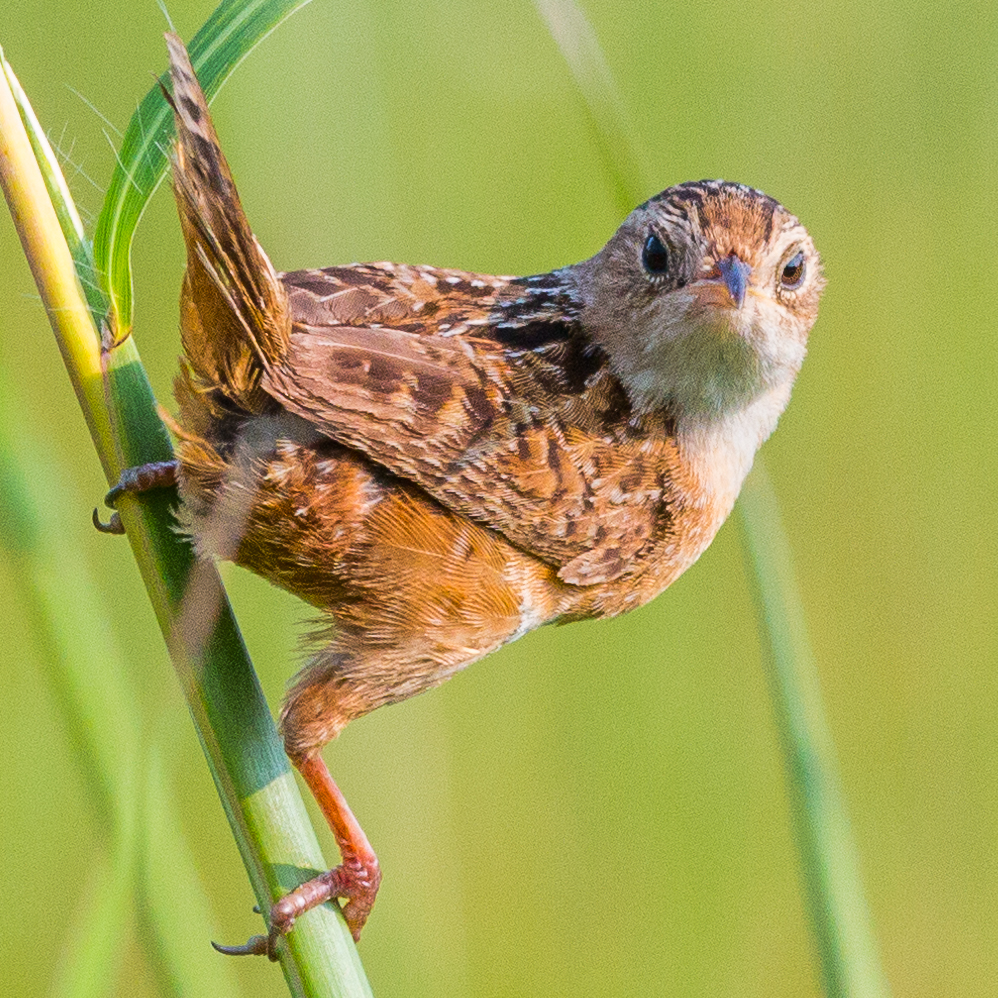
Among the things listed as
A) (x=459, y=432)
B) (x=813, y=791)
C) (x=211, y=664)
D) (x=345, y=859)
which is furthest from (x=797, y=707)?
(x=345, y=859)

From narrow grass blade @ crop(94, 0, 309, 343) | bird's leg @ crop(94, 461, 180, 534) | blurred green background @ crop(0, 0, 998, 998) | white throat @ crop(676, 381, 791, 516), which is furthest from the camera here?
blurred green background @ crop(0, 0, 998, 998)

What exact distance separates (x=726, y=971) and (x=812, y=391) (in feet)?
5.60

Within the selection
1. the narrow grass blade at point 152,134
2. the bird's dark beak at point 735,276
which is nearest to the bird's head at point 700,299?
the bird's dark beak at point 735,276

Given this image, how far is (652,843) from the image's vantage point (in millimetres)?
3297

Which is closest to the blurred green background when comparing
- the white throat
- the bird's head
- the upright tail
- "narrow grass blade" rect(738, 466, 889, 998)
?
the upright tail

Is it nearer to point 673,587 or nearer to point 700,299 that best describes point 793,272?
point 700,299

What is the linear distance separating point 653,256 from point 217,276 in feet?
2.78

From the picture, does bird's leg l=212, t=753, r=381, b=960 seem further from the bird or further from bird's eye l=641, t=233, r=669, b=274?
bird's eye l=641, t=233, r=669, b=274

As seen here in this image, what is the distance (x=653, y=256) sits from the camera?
2311mm

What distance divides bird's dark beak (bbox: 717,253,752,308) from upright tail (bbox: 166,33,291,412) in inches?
29.6

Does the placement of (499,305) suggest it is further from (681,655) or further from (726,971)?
(726,971)

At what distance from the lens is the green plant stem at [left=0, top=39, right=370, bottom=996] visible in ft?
5.65

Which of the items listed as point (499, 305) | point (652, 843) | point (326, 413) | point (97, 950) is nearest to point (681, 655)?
point (652, 843)

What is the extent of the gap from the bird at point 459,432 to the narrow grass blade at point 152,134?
0.34ft
